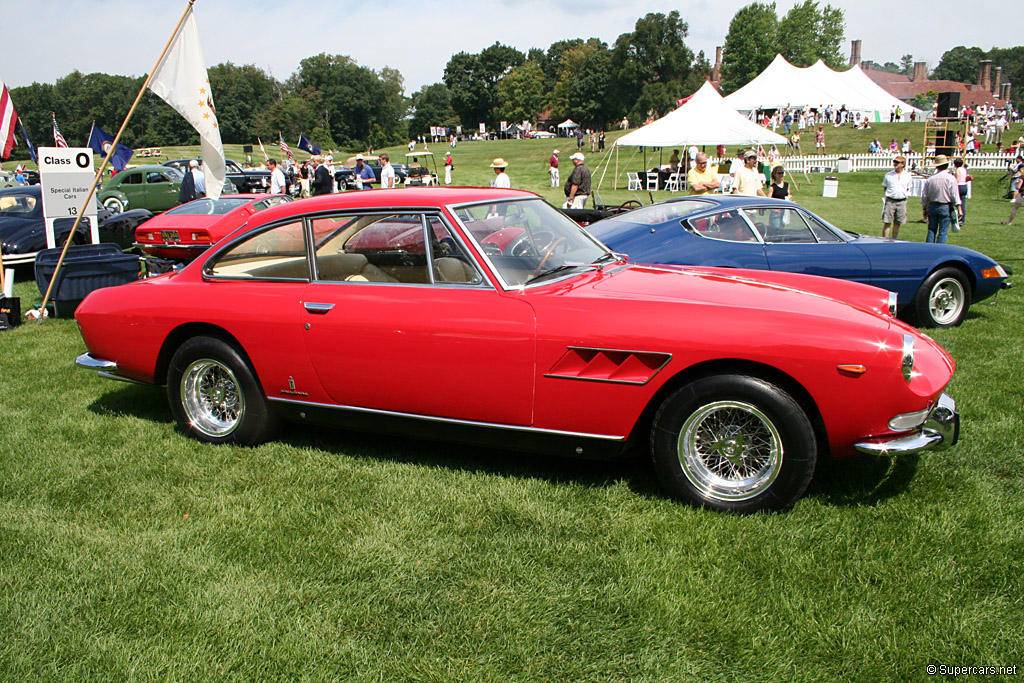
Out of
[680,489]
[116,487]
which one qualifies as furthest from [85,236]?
[680,489]

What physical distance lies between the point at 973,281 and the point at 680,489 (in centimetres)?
562

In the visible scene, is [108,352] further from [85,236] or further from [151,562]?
[85,236]

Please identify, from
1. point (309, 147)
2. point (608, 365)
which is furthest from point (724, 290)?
point (309, 147)

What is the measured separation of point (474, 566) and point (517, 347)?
1.06 metres

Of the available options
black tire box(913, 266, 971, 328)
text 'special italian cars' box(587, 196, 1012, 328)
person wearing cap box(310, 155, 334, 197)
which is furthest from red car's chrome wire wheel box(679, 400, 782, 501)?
person wearing cap box(310, 155, 334, 197)

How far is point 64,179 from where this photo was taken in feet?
28.9

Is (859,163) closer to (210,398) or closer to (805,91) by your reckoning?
(805,91)

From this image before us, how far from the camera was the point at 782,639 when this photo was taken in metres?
2.63

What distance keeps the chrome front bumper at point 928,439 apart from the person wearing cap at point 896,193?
10.3 metres

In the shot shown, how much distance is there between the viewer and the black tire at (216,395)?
A: 434 centimetres

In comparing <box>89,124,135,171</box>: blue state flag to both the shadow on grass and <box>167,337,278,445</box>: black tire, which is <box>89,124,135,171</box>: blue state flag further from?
the shadow on grass

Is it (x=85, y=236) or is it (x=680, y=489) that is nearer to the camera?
(x=680, y=489)

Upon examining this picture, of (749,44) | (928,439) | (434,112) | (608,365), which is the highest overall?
(749,44)

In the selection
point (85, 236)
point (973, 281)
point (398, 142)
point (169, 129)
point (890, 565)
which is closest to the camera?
point (890, 565)
